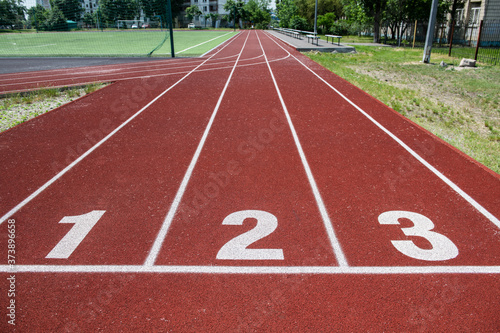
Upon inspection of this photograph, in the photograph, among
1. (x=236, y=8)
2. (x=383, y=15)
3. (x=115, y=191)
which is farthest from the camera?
(x=236, y=8)

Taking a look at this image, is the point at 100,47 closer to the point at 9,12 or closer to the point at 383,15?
the point at 9,12

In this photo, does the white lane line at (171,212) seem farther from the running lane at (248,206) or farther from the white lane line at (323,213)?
the white lane line at (323,213)

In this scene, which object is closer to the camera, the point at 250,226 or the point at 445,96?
the point at 250,226

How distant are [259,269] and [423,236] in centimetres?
202

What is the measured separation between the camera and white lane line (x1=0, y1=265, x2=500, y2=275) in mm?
3541

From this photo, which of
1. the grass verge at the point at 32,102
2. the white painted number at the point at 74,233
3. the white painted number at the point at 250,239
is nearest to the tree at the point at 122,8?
the grass verge at the point at 32,102

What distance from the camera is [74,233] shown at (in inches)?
166

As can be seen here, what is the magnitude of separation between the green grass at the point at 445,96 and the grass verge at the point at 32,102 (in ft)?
33.1

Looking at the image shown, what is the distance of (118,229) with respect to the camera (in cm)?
429

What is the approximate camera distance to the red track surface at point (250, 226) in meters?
3.07

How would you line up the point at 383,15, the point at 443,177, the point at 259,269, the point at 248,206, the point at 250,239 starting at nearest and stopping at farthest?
the point at 259,269
the point at 250,239
the point at 248,206
the point at 443,177
the point at 383,15

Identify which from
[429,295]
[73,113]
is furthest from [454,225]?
[73,113]

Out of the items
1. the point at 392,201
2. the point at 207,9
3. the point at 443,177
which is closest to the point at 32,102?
the point at 392,201

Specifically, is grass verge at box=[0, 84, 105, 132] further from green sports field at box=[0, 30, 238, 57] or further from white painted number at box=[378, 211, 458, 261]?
green sports field at box=[0, 30, 238, 57]
